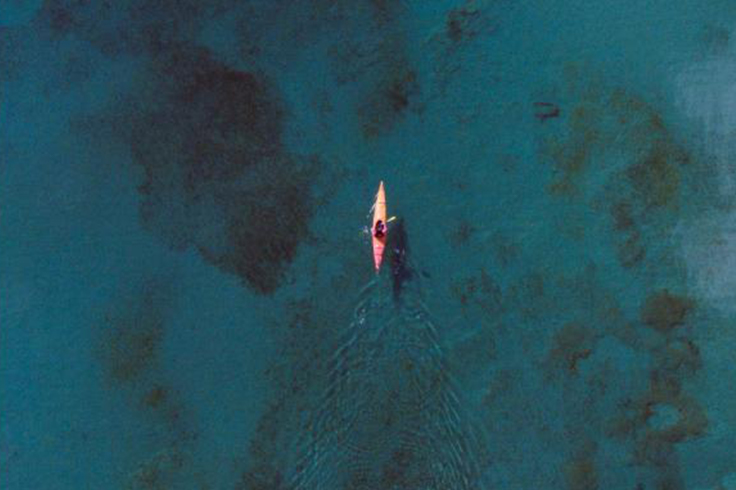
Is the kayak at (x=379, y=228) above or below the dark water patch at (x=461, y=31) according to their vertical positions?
below

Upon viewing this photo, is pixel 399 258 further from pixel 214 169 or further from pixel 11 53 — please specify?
pixel 11 53

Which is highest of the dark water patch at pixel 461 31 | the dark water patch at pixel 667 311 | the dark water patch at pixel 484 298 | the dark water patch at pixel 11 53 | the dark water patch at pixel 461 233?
the dark water patch at pixel 11 53

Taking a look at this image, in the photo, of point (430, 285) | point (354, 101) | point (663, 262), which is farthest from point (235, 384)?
point (663, 262)

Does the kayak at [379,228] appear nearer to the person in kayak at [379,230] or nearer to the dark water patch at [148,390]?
the person in kayak at [379,230]

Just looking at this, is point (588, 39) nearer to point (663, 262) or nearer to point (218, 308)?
point (663, 262)

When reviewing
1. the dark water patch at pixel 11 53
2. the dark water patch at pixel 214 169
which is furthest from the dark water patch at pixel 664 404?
the dark water patch at pixel 11 53

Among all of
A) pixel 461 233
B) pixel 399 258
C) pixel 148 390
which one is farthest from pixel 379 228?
pixel 148 390
